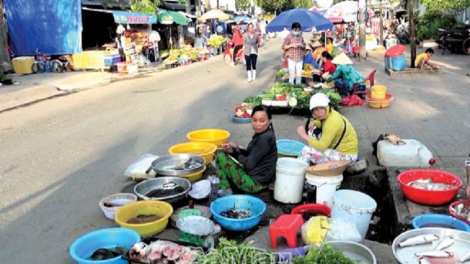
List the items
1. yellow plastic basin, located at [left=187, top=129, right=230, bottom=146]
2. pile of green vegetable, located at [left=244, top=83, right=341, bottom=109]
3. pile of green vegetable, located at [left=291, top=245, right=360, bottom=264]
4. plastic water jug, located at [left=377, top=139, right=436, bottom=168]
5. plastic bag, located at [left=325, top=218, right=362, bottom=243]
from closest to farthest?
pile of green vegetable, located at [left=291, top=245, right=360, bottom=264], plastic bag, located at [left=325, top=218, right=362, bottom=243], plastic water jug, located at [left=377, top=139, right=436, bottom=168], yellow plastic basin, located at [left=187, top=129, right=230, bottom=146], pile of green vegetable, located at [left=244, top=83, right=341, bottom=109]

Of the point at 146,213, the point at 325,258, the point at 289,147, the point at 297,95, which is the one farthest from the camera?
the point at 297,95

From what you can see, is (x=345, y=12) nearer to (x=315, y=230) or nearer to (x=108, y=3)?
(x=108, y=3)

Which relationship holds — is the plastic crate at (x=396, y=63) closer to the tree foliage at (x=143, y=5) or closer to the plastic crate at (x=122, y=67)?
the tree foliage at (x=143, y=5)

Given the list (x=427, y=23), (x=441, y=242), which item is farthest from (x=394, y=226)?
(x=427, y=23)

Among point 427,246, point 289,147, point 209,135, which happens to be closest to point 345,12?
point 209,135

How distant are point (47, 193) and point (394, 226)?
435 cm

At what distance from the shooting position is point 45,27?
18516mm

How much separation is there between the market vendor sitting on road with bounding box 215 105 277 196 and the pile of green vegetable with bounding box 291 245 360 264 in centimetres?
191

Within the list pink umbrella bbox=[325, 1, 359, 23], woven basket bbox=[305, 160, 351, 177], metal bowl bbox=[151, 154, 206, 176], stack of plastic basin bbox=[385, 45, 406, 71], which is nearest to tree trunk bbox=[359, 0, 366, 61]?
pink umbrella bbox=[325, 1, 359, 23]

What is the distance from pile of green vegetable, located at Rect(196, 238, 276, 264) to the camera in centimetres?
294

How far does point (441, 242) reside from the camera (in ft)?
9.87

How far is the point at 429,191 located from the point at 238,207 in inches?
77.7

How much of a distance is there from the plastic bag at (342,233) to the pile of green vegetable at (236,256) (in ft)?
2.01

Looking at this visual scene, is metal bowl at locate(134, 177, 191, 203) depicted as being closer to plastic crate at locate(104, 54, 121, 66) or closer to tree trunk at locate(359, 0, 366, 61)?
plastic crate at locate(104, 54, 121, 66)
